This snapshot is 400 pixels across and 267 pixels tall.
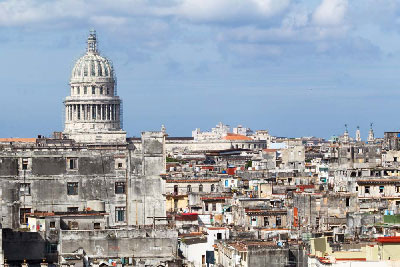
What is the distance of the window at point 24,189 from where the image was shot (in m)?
84.2

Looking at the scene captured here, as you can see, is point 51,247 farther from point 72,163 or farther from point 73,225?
point 72,163

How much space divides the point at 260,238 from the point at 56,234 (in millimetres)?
10301

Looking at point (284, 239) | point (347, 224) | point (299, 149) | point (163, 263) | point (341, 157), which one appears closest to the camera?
point (163, 263)

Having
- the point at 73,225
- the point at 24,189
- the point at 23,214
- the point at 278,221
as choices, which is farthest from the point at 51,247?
the point at 278,221

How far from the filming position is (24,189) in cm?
8425

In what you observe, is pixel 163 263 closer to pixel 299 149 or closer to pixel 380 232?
pixel 380 232

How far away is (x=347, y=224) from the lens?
77062 mm

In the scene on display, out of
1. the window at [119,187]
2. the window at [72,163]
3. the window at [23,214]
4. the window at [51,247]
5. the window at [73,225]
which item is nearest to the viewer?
the window at [51,247]

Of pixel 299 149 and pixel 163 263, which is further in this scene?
pixel 299 149

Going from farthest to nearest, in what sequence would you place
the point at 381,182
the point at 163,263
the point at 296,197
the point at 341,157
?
the point at 341,157
the point at 381,182
the point at 296,197
the point at 163,263

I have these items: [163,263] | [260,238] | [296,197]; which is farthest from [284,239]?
[296,197]

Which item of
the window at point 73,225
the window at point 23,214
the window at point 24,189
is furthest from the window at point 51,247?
the window at point 24,189

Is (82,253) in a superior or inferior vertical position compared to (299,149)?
inferior

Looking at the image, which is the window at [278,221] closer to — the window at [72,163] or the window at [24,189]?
the window at [72,163]
